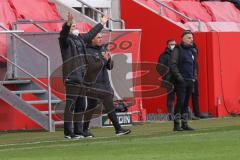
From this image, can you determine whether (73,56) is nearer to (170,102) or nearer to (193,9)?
(170,102)

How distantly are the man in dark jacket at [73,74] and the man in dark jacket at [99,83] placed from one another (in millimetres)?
297

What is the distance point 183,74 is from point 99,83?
222cm

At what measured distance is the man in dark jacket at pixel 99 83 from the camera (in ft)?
63.1

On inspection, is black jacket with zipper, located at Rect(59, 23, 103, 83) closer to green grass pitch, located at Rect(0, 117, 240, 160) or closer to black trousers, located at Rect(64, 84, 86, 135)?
black trousers, located at Rect(64, 84, 86, 135)

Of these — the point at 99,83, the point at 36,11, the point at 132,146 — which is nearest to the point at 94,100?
the point at 99,83

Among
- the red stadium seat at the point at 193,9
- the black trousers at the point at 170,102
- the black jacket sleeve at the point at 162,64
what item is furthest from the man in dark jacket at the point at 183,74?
the red stadium seat at the point at 193,9

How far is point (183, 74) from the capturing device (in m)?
20.6

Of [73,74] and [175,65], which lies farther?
[175,65]

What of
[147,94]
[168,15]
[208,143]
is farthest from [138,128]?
[168,15]

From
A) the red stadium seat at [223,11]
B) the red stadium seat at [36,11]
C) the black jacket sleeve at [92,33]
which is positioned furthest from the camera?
the red stadium seat at [223,11]

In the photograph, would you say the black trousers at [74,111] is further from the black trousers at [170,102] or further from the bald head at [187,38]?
the black trousers at [170,102]

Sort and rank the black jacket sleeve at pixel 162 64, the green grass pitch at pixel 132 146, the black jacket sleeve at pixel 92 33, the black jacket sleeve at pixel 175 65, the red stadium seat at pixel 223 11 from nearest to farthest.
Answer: the green grass pitch at pixel 132 146 → the black jacket sleeve at pixel 92 33 → the black jacket sleeve at pixel 175 65 → the black jacket sleeve at pixel 162 64 → the red stadium seat at pixel 223 11

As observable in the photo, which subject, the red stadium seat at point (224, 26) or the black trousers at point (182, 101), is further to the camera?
the red stadium seat at point (224, 26)

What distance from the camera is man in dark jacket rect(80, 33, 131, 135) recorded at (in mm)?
19234
